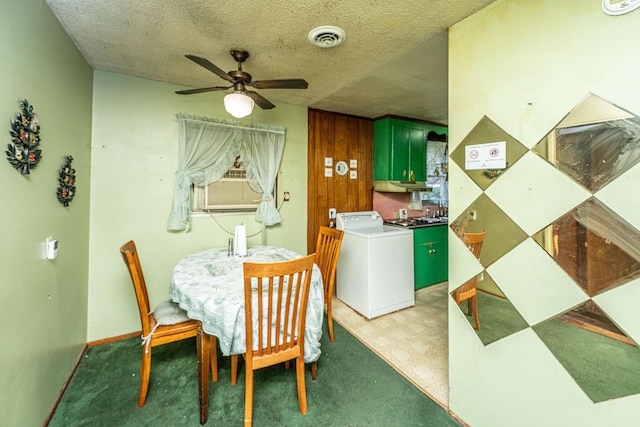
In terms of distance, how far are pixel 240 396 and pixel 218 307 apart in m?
0.75

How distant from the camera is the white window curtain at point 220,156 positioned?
8.29 feet

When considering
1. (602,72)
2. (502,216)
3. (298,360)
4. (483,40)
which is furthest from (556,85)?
(298,360)

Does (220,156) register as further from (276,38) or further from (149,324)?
(149,324)

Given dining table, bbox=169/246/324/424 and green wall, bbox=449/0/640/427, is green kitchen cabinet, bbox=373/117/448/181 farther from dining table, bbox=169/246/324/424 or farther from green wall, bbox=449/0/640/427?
dining table, bbox=169/246/324/424

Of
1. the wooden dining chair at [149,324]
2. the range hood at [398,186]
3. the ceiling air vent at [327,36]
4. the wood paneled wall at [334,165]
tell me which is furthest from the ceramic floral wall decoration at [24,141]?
the range hood at [398,186]

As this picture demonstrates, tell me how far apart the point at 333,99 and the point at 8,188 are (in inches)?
107

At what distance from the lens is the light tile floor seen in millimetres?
1879

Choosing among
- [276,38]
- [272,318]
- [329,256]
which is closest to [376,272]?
[329,256]

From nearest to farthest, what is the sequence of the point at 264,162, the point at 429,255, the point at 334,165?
the point at 264,162, the point at 429,255, the point at 334,165

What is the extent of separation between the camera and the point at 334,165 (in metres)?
3.53

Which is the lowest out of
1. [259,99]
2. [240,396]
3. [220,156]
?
[240,396]

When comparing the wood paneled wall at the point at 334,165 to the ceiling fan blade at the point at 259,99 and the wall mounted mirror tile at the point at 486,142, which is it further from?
the wall mounted mirror tile at the point at 486,142

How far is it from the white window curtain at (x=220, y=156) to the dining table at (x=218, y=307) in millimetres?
843

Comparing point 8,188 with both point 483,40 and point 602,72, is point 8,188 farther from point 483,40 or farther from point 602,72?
point 602,72
